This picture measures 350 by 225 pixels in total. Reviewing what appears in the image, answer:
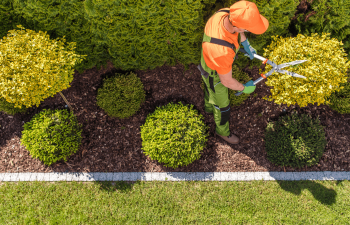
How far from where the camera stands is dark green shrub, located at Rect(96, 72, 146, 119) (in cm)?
460

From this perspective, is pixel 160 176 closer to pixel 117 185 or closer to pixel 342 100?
pixel 117 185

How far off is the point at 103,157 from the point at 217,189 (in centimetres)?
291

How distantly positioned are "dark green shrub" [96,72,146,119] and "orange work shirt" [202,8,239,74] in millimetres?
2036

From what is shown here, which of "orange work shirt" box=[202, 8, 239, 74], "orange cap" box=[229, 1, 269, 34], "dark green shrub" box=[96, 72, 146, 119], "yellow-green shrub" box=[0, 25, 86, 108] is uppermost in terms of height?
"orange cap" box=[229, 1, 269, 34]

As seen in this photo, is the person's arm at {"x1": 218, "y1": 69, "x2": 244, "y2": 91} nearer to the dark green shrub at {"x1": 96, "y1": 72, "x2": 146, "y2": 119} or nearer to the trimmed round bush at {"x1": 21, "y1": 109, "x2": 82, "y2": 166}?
the dark green shrub at {"x1": 96, "y1": 72, "x2": 146, "y2": 119}

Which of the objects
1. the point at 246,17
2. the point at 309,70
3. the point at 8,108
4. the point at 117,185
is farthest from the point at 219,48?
the point at 8,108

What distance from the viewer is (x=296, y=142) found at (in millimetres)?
4598

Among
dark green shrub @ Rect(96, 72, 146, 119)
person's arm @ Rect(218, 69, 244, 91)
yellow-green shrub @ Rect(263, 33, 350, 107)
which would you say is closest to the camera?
person's arm @ Rect(218, 69, 244, 91)

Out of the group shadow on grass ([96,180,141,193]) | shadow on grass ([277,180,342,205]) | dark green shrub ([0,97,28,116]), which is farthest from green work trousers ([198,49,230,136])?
dark green shrub ([0,97,28,116])

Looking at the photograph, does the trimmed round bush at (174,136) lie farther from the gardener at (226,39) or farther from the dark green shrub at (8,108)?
the dark green shrub at (8,108)

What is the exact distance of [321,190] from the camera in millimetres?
5000

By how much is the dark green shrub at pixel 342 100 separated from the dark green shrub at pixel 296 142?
27.2 inches

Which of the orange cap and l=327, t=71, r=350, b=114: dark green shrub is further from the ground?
the orange cap

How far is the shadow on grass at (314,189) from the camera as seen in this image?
4949 millimetres
